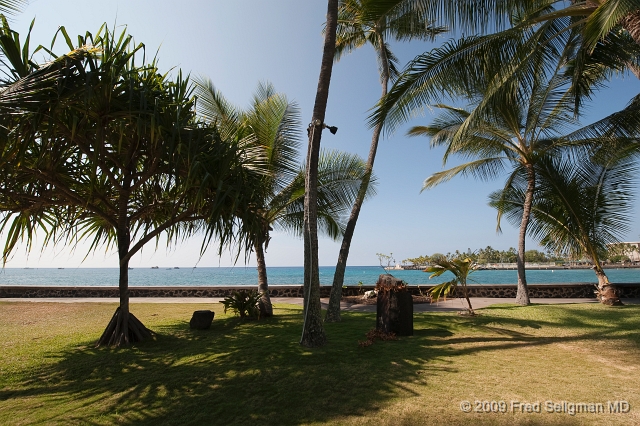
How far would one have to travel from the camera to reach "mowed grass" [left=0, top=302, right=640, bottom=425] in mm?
3404

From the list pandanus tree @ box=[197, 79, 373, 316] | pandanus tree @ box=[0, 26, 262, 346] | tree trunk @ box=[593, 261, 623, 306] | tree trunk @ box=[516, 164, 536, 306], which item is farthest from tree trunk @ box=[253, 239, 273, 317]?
tree trunk @ box=[593, 261, 623, 306]

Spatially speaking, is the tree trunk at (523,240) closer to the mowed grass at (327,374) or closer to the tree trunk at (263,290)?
the mowed grass at (327,374)

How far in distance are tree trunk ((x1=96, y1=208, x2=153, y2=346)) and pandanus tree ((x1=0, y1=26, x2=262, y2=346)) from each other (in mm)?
18

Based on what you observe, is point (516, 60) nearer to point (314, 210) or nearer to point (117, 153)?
point (314, 210)

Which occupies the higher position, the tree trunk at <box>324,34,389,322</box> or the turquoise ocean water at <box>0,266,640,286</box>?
the tree trunk at <box>324,34,389,322</box>

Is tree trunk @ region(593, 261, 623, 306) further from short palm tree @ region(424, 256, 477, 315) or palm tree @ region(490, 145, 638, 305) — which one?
short palm tree @ region(424, 256, 477, 315)

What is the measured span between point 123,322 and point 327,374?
439 cm

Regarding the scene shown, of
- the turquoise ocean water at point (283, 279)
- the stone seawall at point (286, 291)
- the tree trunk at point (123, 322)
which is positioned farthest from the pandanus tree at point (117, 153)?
the turquoise ocean water at point (283, 279)

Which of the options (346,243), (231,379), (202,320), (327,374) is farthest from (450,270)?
(202,320)

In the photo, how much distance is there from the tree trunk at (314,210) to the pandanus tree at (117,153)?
1048 millimetres

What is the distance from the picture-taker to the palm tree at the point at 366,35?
21.6ft

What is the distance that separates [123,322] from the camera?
6625 mm

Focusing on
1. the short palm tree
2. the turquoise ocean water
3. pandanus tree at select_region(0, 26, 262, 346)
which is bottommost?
the turquoise ocean water

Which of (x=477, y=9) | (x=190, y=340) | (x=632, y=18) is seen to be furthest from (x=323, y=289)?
(x=632, y=18)
